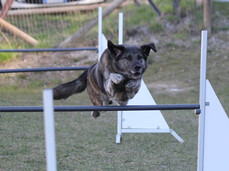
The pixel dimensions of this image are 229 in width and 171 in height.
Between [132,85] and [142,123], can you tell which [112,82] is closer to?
[132,85]

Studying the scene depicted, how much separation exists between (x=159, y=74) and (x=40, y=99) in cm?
319

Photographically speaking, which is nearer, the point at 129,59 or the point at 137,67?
the point at 137,67

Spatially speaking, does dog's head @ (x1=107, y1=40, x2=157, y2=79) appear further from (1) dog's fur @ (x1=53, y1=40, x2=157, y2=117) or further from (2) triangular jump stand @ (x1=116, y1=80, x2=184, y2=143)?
(2) triangular jump stand @ (x1=116, y1=80, x2=184, y2=143)

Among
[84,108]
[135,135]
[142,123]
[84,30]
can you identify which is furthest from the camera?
[84,30]

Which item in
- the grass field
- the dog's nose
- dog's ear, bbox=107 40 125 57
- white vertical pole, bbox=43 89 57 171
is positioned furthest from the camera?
the grass field

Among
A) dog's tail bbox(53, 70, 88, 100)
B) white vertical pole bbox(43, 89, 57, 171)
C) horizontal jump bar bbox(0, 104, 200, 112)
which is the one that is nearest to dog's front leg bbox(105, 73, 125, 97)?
horizontal jump bar bbox(0, 104, 200, 112)

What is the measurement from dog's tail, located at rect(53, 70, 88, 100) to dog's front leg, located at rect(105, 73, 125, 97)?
80cm

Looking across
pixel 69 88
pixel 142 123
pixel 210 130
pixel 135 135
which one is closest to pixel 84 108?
pixel 210 130

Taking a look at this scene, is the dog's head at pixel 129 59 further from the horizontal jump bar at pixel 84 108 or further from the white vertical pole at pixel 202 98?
the white vertical pole at pixel 202 98

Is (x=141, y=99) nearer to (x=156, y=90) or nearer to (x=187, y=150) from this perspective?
(x=187, y=150)

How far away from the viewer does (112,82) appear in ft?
15.4

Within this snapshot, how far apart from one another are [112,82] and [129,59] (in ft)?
0.94

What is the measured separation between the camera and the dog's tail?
17.9ft

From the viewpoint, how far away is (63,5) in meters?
12.7
